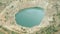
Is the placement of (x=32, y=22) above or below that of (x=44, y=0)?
below

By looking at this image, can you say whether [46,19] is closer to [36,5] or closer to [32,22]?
[32,22]

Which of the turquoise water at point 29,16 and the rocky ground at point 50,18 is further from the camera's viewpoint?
the turquoise water at point 29,16

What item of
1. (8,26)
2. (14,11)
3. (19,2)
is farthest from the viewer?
(19,2)

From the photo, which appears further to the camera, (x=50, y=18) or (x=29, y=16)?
(x=29, y=16)

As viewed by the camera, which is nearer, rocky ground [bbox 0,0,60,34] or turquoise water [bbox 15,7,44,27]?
rocky ground [bbox 0,0,60,34]

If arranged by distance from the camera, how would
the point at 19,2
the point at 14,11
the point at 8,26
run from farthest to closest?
the point at 19,2 → the point at 14,11 → the point at 8,26

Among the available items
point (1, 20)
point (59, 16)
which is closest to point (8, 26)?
point (1, 20)

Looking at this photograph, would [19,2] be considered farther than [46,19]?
Yes
